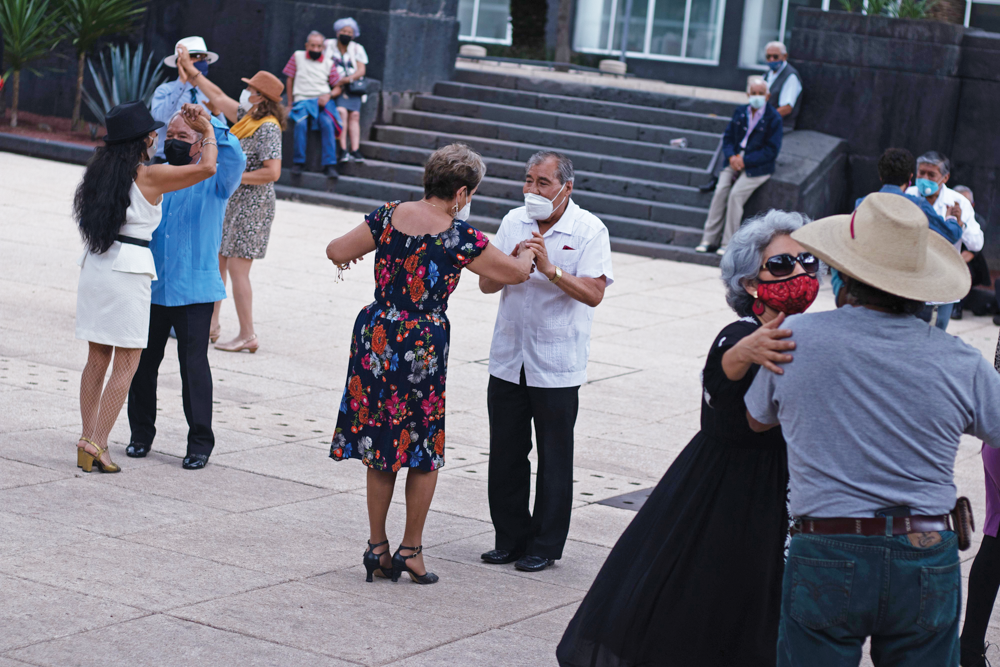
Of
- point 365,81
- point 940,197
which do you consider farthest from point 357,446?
point 365,81

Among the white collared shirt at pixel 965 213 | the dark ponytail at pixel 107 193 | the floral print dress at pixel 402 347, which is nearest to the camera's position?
the floral print dress at pixel 402 347

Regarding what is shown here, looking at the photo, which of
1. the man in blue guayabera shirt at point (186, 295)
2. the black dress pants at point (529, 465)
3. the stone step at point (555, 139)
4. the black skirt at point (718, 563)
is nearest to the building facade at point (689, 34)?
the stone step at point (555, 139)

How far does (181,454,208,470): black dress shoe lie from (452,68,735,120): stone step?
42.8ft

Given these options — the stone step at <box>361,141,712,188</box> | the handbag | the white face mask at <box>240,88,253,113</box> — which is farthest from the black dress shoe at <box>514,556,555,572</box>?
the handbag

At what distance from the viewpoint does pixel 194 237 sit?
6492 mm

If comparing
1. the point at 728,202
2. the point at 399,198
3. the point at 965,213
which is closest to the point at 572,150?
the point at 399,198

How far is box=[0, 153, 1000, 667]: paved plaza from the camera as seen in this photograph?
433 cm

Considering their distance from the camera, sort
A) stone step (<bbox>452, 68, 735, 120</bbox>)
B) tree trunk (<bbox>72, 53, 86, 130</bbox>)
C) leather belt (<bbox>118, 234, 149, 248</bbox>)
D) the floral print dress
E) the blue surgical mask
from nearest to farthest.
Result: the floral print dress → leather belt (<bbox>118, 234, 149, 248</bbox>) → the blue surgical mask → stone step (<bbox>452, 68, 735, 120</bbox>) → tree trunk (<bbox>72, 53, 86, 130</bbox>)

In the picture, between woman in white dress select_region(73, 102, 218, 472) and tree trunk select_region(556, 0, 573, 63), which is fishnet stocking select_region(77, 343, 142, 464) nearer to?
woman in white dress select_region(73, 102, 218, 472)

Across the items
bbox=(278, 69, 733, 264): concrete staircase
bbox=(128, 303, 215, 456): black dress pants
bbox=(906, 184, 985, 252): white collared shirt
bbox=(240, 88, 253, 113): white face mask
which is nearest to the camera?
bbox=(128, 303, 215, 456): black dress pants

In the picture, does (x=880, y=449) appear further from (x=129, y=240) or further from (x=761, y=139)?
(x=761, y=139)

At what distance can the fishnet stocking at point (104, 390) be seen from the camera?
6.13 meters

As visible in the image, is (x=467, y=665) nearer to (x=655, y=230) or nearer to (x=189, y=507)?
(x=189, y=507)

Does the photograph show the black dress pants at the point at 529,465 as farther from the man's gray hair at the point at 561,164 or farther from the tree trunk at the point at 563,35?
the tree trunk at the point at 563,35
